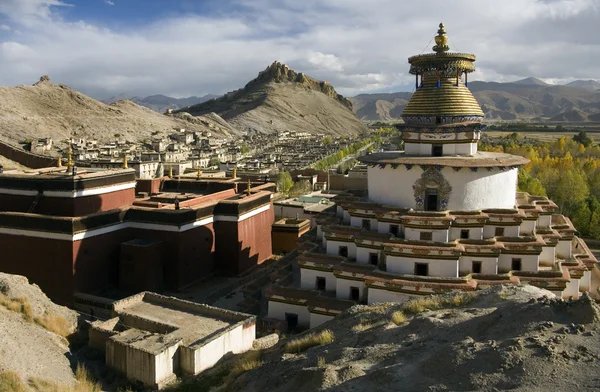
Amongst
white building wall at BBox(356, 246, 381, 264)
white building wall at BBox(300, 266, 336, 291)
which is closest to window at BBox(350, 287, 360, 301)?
white building wall at BBox(300, 266, 336, 291)

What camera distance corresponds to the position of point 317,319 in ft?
59.6

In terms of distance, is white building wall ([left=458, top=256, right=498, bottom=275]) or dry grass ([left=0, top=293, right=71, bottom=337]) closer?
dry grass ([left=0, top=293, right=71, bottom=337])

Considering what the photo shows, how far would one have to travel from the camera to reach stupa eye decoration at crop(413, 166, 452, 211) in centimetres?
1958

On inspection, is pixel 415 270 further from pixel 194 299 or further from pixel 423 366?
pixel 194 299

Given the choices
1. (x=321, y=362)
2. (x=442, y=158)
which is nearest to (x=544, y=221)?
(x=442, y=158)

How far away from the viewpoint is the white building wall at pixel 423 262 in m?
17.7

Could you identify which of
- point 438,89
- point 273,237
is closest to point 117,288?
point 273,237

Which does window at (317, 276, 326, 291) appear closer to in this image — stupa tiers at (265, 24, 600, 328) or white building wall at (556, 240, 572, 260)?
stupa tiers at (265, 24, 600, 328)

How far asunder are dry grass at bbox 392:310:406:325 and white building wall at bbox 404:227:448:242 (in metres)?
5.43

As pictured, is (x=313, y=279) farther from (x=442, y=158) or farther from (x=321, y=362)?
(x=321, y=362)

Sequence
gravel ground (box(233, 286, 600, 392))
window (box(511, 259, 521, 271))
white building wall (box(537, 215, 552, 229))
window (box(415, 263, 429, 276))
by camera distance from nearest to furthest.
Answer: gravel ground (box(233, 286, 600, 392)) → window (box(415, 263, 429, 276)) → window (box(511, 259, 521, 271)) → white building wall (box(537, 215, 552, 229))

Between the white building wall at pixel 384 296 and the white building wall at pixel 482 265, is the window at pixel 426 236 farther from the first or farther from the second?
the white building wall at pixel 384 296

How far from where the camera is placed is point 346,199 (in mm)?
22312

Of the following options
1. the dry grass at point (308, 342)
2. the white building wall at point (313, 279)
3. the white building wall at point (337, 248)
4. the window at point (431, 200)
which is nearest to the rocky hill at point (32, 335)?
the dry grass at point (308, 342)
